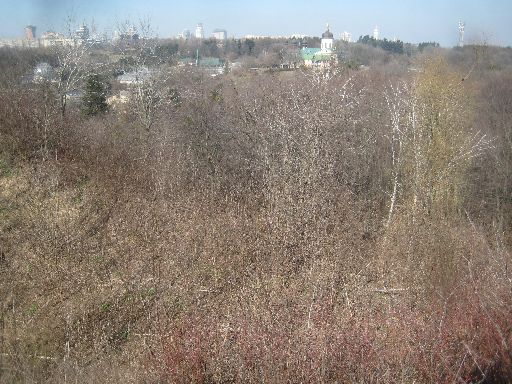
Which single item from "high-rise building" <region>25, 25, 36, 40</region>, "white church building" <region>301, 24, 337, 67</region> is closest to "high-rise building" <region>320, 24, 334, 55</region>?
"white church building" <region>301, 24, 337, 67</region>

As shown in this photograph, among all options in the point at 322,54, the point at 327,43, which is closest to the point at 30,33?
the point at 322,54

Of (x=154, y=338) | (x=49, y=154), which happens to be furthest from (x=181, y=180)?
(x=154, y=338)

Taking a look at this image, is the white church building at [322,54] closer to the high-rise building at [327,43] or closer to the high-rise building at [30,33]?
the high-rise building at [327,43]

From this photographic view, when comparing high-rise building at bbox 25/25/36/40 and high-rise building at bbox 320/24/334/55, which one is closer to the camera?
high-rise building at bbox 25/25/36/40

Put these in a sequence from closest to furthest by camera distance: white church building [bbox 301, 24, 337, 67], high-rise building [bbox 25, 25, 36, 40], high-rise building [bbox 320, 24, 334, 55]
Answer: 1. high-rise building [bbox 25, 25, 36, 40]
2. white church building [bbox 301, 24, 337, 67]
3. high-rise building [bbox 320, 24, 334, 55]

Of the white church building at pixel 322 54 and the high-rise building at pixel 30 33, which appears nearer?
the high-rise building at pixel 30 33

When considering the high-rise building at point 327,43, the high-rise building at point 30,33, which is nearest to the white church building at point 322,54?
the high-rise building at point 327,43

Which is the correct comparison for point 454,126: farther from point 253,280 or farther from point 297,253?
point 253,280

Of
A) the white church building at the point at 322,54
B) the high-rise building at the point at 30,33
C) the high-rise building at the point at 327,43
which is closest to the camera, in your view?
the high-rise building at the point at 30,33

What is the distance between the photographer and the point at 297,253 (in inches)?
311

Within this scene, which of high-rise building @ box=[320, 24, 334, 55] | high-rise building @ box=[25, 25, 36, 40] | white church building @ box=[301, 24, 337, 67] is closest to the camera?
high-rise building @ box=[25, 25, 36, 40]

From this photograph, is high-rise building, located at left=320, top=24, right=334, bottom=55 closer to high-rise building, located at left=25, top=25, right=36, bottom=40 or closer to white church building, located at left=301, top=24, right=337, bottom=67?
white church building, located at left=301, top=24, right=337, bottom=67

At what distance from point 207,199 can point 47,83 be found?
261 inches

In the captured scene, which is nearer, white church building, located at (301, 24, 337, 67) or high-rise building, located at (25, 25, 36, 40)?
high-rise building, located at (25, 25, 36, 40)
